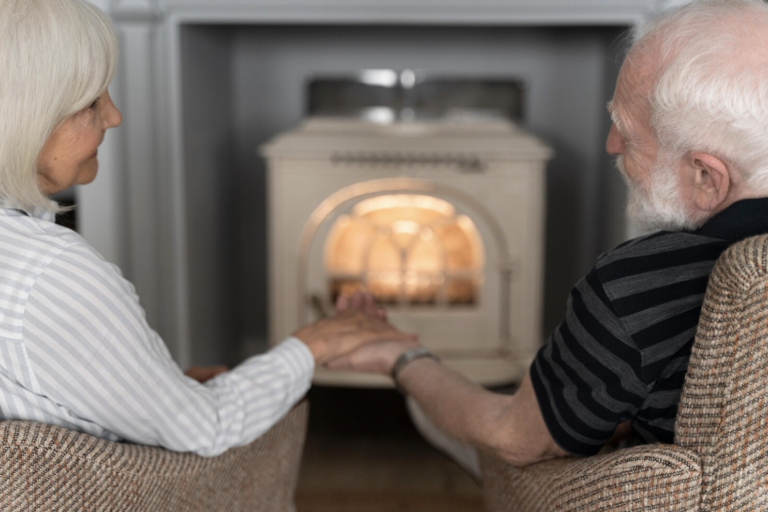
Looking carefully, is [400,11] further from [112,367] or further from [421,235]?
[112,367]

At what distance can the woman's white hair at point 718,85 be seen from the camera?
814 millimetres

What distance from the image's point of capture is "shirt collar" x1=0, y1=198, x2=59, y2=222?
0.88 meters

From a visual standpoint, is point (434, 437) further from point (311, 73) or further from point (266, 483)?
point (311, 73)

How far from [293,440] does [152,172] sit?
3.25 feet

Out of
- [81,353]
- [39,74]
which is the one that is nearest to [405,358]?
[81,353]

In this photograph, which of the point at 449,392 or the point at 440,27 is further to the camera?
the point at 440,27

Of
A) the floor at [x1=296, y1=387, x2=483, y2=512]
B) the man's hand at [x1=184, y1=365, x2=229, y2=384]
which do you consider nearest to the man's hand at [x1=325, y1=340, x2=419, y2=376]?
the man's hand at [x1=184, y1=365, x2=229, y2=384]

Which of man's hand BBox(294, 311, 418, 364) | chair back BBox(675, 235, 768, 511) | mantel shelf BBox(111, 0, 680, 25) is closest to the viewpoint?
chair back BBox(675, 235, 768, 511)

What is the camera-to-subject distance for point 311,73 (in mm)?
2457

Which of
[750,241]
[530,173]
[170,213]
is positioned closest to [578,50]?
[530,173]

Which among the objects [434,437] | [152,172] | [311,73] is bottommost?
[434,437]

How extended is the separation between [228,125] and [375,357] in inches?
53.8

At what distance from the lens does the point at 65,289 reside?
0.82m

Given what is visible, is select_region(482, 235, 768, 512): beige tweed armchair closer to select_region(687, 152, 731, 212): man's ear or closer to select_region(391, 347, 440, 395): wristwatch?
select_region(687, 152, 731, 212): man's ear
